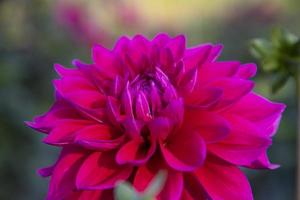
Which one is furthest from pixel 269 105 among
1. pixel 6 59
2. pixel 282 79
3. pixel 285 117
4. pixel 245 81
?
pixel 6 59

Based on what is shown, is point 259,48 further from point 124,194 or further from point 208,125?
point 124,194

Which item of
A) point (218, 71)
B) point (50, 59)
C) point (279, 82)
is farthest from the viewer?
point (50, 59)

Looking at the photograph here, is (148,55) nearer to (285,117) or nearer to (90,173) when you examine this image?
(90,173)

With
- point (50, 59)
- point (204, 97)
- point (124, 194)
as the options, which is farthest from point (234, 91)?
point (50, 59)

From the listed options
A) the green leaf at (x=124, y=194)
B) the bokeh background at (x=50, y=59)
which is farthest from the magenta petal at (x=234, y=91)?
the bokeh background at (x=50, y=59)

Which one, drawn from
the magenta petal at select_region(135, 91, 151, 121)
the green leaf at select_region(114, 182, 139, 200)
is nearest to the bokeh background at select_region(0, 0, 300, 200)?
the magenta petal at select_region(135, 91, 151, 121)

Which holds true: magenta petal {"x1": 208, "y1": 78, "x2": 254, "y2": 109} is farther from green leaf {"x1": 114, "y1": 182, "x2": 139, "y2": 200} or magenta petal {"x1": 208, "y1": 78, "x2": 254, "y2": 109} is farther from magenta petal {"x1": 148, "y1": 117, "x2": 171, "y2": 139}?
green leaf {"x1": 114, "y1": 182, "x2": 139, "y2": 200}
